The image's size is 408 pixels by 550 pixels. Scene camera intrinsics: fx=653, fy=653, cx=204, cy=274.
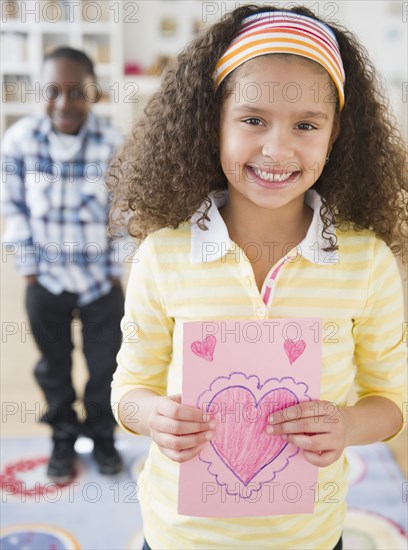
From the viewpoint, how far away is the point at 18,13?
6320 millimetres

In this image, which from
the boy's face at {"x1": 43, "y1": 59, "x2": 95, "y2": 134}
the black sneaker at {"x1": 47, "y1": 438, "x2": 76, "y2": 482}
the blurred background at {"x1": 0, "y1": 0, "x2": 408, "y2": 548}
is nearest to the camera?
the black sneaker at {"x1": 47, "y1": 438, "x2": 76, "y2": 482}

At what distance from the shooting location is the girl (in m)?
0.83

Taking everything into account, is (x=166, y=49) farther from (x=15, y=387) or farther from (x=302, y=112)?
(x=302, y=112)

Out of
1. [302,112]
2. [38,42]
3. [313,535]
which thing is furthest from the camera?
[38,42]

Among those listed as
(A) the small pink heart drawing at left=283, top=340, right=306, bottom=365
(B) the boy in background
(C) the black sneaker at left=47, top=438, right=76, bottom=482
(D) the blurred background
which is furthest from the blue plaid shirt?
(D) the blurred background

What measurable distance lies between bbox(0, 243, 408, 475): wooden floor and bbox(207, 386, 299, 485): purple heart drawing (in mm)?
1163

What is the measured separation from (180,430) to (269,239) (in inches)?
11.7

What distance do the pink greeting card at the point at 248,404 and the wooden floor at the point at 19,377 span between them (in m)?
1.14

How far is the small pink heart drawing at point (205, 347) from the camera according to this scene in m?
0.81

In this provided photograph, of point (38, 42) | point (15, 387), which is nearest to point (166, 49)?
point (38, 42)

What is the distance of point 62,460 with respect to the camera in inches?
74.0

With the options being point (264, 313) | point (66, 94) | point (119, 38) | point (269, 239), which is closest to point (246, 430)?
point (264, 313)

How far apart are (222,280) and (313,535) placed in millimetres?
382

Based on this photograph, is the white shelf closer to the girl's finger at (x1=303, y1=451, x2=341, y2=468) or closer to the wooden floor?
the wooden floor
